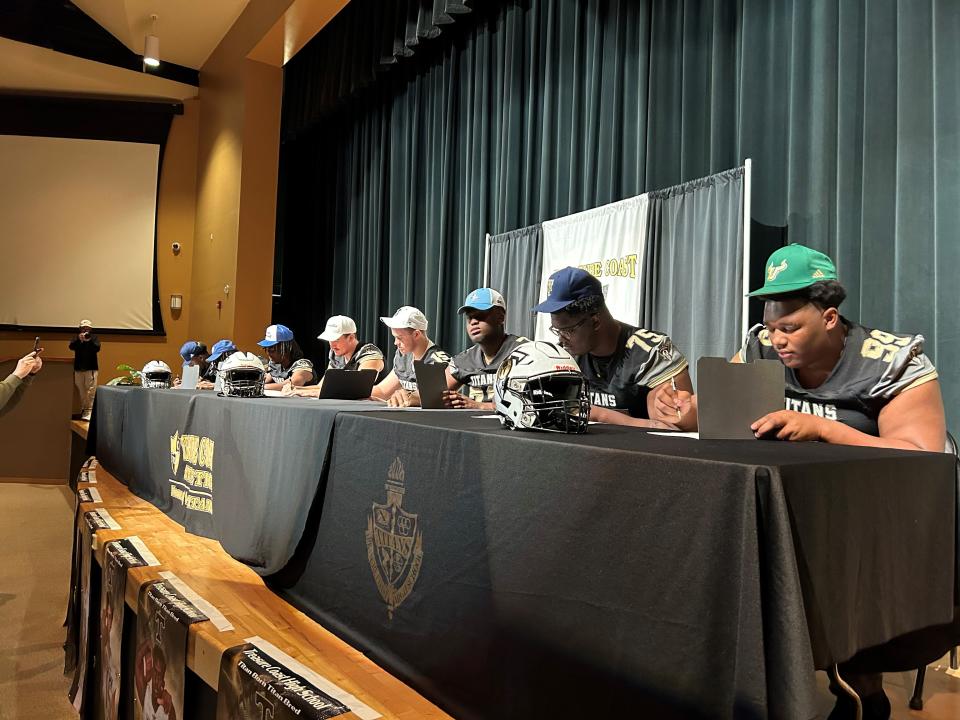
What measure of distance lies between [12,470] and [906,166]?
707 cm

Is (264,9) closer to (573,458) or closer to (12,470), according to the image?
(12,470)

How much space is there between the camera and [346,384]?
2.53 metres

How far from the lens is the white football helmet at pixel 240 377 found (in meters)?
2.60

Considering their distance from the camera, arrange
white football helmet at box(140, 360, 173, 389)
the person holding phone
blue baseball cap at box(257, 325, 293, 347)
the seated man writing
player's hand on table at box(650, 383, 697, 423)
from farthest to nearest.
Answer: blue baseball cap at box(257, 325, 293, 347) < white football helmet at box(140, 360, 173, 389) < the person holding phone < player's hand on table at box(650, 383, 697, 423) < the seated man writing

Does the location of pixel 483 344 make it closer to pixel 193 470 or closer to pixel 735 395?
pixel 193 470

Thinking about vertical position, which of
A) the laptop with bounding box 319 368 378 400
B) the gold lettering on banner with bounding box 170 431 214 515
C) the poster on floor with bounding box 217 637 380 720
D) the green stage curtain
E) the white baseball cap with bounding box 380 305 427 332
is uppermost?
the green stage curtain

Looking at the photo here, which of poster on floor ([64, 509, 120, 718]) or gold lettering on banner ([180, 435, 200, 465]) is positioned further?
gold lettering on banner ([180, 435, 200, 465])

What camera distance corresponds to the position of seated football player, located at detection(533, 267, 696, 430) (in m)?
2.19

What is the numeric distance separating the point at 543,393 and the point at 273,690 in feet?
2.15

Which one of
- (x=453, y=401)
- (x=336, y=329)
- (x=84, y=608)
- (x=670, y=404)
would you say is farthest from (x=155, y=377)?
(x=670, y=404)

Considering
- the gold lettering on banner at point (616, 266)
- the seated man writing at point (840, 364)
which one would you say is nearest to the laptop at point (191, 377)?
the gold lettering on banner at point (616, 266)

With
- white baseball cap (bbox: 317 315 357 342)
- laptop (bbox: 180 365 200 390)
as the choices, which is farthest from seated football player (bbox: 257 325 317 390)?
laptop (bbox: 180 365 200 390)

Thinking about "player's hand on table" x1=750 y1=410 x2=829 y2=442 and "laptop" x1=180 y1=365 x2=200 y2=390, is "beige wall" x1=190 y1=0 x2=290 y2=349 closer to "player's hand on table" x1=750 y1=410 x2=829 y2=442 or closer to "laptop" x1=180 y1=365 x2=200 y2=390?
"laptop" x1=180 y1=365 x2=200 y2=390

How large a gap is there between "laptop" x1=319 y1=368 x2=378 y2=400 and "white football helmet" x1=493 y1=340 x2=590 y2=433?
120cm
